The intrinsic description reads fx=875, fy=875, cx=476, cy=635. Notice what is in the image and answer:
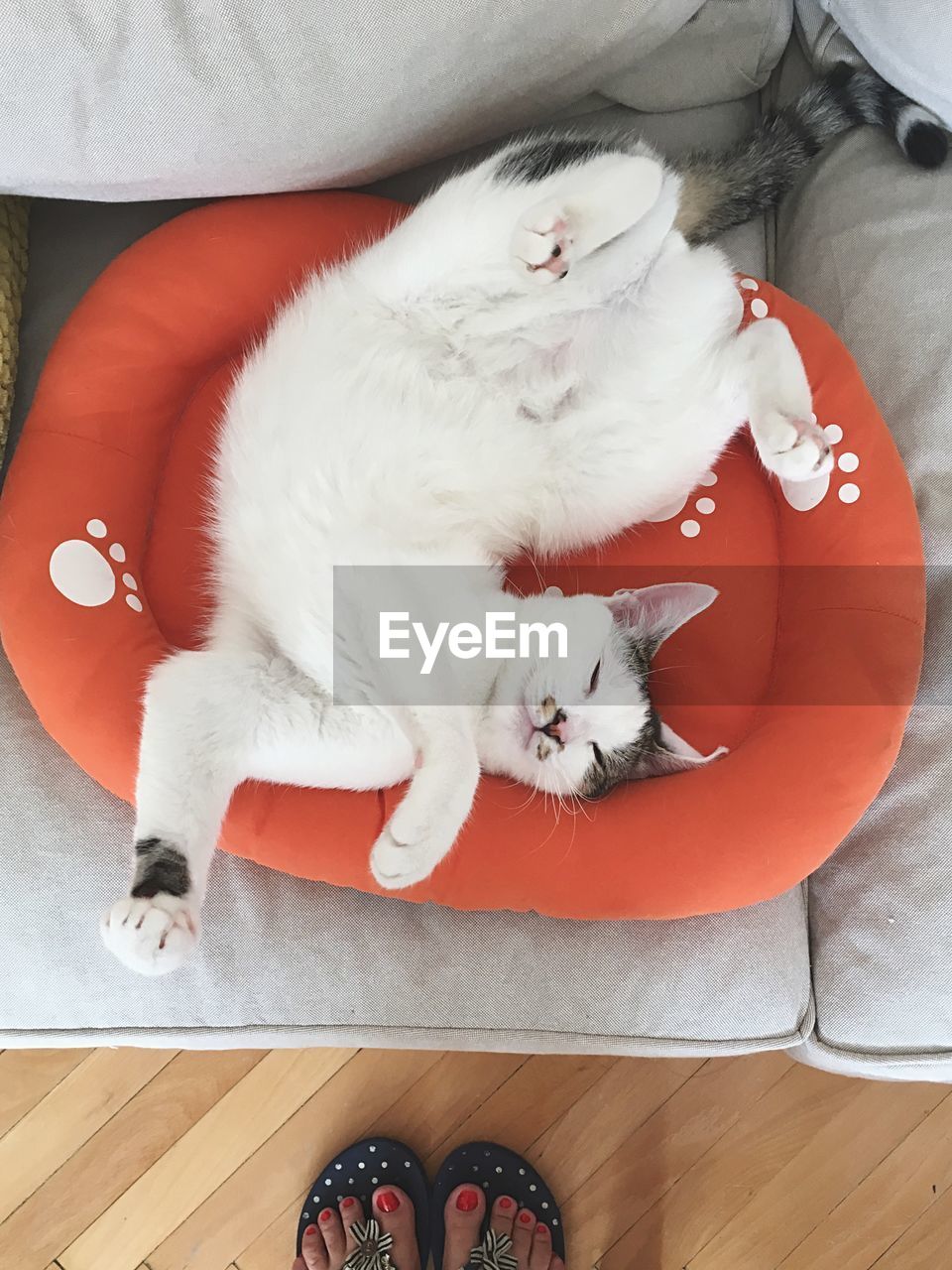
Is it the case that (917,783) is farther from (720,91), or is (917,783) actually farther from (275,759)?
(720,91)

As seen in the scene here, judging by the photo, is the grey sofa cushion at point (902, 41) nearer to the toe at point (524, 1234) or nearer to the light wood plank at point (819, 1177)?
the light wood plank at point (819, 1177)

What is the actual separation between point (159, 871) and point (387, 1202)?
45.8 inches

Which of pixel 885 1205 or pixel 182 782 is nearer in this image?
pixel 182 782

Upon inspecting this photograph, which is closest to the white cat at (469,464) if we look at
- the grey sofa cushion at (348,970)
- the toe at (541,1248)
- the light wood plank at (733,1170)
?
Answer: the grey sofa cushion at (348,970)

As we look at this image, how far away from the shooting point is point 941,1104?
79.3 inches

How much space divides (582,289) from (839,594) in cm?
74

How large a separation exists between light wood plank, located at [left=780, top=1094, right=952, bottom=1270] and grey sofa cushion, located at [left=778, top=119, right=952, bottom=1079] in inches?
19.8

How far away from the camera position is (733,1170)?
1.98 metres

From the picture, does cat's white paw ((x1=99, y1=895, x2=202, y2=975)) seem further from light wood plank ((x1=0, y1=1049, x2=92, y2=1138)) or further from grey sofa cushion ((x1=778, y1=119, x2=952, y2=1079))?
grey sofa cushion ((x1=778, y1=119, x2=952, y2=1079))

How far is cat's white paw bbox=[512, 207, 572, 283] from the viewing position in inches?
54.2

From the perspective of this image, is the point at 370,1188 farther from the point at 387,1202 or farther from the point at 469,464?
the point at 469,464

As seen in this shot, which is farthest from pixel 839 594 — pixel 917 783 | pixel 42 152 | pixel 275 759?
pixel 42 152

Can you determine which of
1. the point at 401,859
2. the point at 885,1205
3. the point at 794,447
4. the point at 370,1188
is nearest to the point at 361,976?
the point at 401,859

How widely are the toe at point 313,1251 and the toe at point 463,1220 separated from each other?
0.27 m
